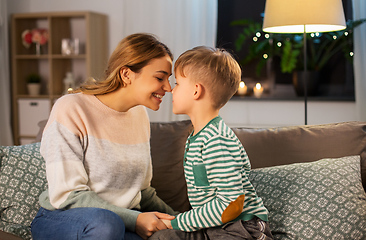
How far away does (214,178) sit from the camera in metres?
1.18

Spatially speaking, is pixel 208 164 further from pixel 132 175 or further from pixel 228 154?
pixel 132 175

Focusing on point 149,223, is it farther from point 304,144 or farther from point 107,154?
point 304,144

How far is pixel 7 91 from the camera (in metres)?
4.26

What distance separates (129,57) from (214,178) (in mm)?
566

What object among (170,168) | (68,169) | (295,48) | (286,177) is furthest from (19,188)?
(295,48)

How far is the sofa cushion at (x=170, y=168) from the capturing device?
1.88 m

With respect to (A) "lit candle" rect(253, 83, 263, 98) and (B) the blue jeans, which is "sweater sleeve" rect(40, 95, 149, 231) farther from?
(A) "lit candle" rect(253, 83, 263, 98)

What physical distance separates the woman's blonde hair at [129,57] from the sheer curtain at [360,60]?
2.48m

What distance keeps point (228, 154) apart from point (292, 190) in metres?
0.52

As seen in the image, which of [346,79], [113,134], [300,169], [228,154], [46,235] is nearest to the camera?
[228,154]

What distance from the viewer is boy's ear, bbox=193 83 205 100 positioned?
1.27 metres

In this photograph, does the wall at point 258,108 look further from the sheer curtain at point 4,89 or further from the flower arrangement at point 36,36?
the sheer curtain at point 4,89

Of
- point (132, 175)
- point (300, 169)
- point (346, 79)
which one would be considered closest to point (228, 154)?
point (132, 175)

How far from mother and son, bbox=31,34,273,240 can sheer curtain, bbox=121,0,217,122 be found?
234 cm
